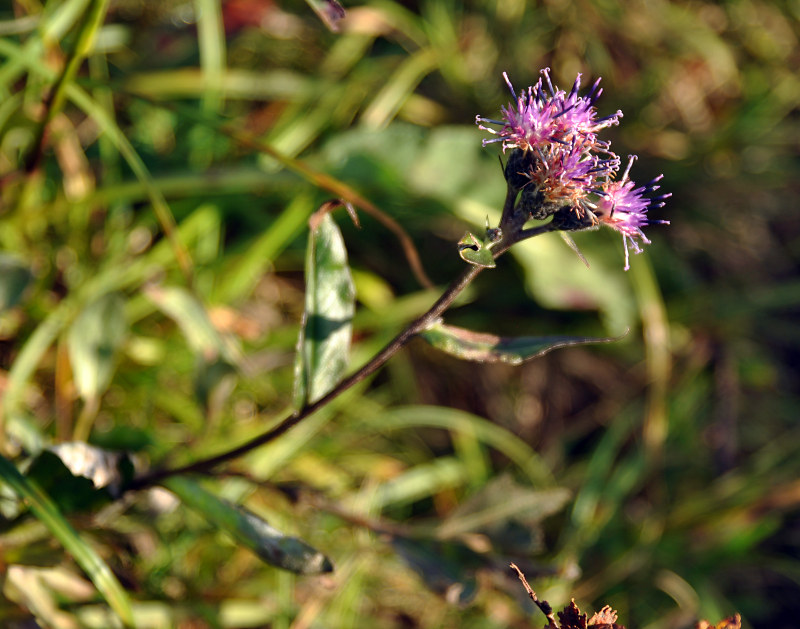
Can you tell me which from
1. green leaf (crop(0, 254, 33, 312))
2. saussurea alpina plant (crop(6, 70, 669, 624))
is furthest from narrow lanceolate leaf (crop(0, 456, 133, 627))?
green leaf (crop(0, 254, 33, 312))

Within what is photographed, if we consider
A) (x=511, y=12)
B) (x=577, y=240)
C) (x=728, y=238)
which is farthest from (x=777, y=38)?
(x=577, y=240)

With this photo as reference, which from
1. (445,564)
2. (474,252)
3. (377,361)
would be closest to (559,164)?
(474,252)

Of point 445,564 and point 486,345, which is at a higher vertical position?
point 486,345

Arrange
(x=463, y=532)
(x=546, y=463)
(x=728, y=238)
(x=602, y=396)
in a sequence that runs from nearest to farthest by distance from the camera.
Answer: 1. (x=463, y=532)
2. (x=546, y=463)
3. (x=602, y=396)
4. (x=728, y=238)

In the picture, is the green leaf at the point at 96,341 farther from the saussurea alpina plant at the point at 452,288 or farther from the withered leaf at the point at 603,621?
the withered leaf at the point at 603,621

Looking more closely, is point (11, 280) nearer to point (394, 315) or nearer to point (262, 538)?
point (262, 538)

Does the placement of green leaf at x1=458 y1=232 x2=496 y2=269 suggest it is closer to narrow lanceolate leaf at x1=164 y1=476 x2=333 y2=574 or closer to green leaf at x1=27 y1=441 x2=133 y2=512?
narrow lanceolate leaf at x1=164 y1=476 x2=333 y2=574

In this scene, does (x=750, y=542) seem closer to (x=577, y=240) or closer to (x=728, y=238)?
(x=577, y=240)
